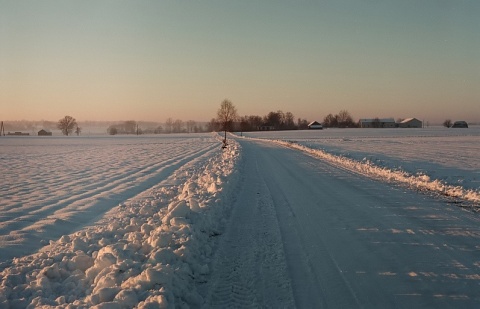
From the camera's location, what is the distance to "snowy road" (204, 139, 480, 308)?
438cm

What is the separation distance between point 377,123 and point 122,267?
186 metres

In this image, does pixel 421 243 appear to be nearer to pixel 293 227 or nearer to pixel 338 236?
pixel 338 236

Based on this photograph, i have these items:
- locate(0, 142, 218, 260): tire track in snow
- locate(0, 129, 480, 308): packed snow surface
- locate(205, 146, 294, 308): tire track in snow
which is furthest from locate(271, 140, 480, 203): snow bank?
locate(0, 142, 218, 260): tire track in snow

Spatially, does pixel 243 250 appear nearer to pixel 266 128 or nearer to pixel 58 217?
pixel 58 217

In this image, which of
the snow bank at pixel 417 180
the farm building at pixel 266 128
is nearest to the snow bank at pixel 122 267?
the snow bank at pixel 417 180

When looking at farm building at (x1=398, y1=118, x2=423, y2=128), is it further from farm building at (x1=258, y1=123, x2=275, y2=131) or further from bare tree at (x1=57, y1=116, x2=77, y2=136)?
bare tree at (x1=57, y1=116, x2=77, y2=136)

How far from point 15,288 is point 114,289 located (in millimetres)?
1626

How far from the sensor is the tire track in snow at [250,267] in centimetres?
436

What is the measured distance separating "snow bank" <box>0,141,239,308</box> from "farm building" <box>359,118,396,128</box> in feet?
597

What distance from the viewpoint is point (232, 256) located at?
5785mm

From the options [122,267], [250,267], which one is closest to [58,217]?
[122,267]

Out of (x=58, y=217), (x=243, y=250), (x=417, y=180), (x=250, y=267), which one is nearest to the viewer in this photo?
(x=250, y=267)

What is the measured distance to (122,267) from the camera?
483 centimetres

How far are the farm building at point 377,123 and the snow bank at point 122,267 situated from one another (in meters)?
182
